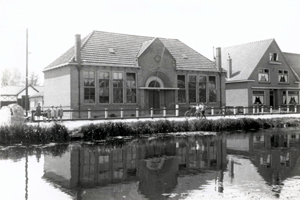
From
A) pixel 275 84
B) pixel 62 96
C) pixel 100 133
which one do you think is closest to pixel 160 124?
pixel 100 133

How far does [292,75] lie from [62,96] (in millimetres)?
27945

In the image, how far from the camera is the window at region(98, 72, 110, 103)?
2826 centimetres

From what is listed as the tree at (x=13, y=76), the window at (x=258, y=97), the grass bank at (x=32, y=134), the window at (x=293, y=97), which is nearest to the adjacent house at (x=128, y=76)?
the window at (x=258, y=97)

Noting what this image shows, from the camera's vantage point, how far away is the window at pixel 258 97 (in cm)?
3781

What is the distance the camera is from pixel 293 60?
150 ft

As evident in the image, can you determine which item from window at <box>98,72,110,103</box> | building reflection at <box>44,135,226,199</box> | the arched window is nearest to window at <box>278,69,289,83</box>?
the arched window

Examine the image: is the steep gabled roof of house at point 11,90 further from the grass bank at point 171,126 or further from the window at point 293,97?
the grass bank at point 171,126

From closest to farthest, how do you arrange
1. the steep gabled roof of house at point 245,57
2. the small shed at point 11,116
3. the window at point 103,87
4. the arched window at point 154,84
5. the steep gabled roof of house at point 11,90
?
the small shed at point 11,116 → the window at point 103,87 → the arched window at point 154,84 → the steep gabled roof of house at point 245,57 → the steep gabled roof of house at point 11,90

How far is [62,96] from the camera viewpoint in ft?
93.2

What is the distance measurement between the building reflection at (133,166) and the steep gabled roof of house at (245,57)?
77.7 feet

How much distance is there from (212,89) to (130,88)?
9067 millimetres

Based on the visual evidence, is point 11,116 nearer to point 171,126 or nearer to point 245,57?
point 171,126

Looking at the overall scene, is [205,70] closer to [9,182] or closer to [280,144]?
[280,144]

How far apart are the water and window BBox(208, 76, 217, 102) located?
59.8 feet
